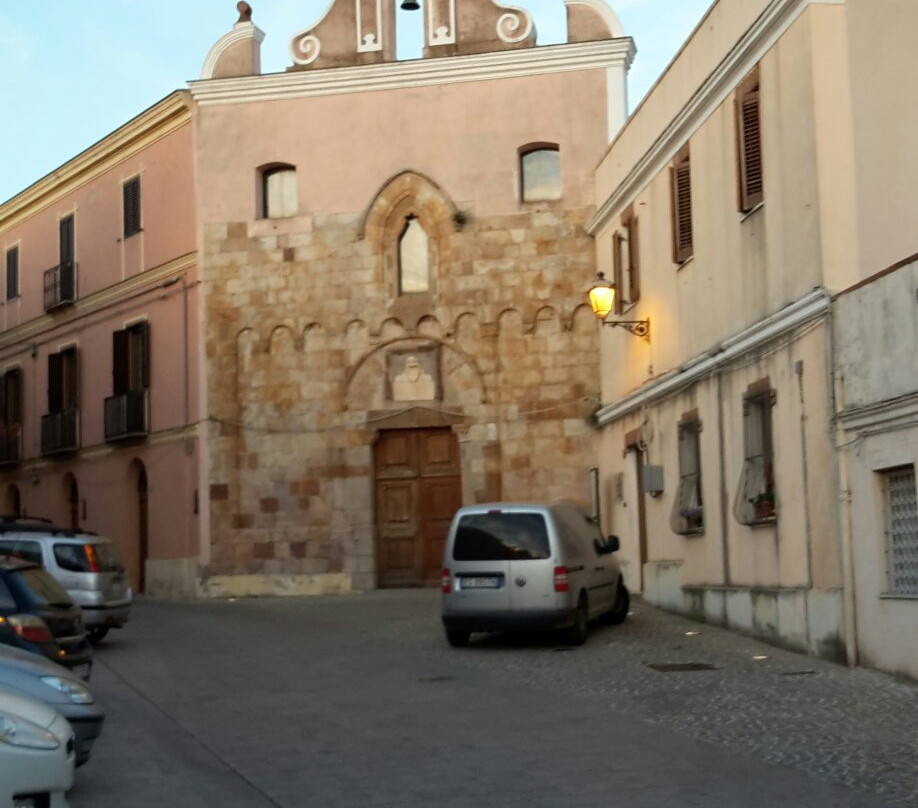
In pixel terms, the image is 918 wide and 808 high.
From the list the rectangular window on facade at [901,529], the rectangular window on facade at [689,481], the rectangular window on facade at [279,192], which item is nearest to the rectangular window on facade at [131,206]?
the rectangular window on facade at [279,192]

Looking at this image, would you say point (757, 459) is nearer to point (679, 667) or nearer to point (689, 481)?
point (689, 481)

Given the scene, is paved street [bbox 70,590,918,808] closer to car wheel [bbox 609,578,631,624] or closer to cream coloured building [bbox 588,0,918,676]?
cream coloured building [bbox 588,0,918,676]

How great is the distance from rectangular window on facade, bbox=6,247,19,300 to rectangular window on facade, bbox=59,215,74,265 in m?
3.26

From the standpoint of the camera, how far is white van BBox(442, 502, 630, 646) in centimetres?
1816

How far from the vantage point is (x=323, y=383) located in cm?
3031

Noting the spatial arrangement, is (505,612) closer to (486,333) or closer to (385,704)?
(385,704)

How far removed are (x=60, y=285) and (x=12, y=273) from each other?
422cm

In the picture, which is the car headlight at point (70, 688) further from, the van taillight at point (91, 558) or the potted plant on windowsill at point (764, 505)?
the van taillight at point (91, 558)

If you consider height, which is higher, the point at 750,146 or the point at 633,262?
the point at 750,146

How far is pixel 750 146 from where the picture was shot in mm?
18188

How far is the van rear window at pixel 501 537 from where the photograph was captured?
723 inches

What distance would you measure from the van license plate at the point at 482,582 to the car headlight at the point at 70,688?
9059mm

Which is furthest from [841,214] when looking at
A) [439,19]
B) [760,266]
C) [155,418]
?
[155,418]

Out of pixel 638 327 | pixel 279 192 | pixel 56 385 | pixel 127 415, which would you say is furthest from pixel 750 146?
pixel 56 385
